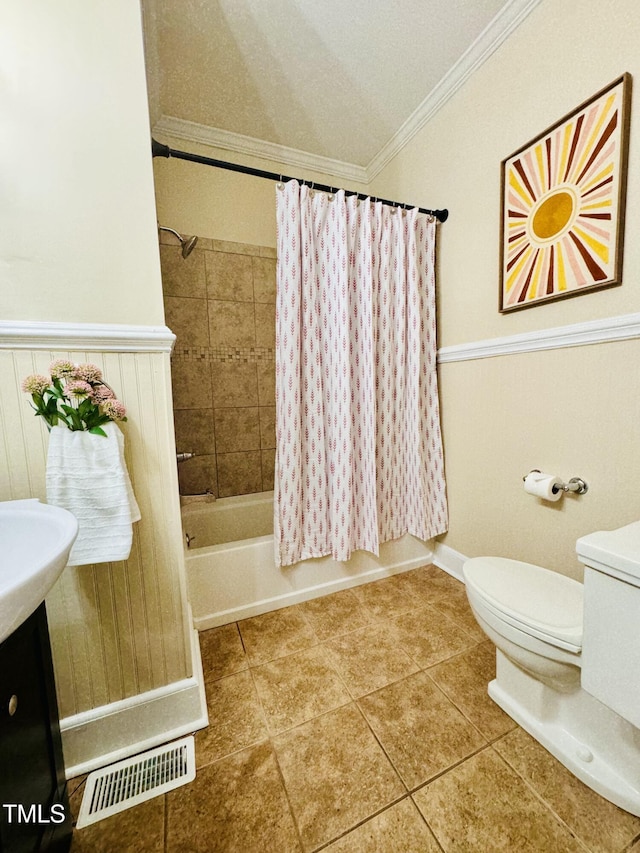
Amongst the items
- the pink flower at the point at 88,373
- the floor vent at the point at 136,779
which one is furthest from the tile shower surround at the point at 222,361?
the floor vent at the point at 136,779

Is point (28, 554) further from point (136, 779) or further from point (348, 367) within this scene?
point (348, 367)

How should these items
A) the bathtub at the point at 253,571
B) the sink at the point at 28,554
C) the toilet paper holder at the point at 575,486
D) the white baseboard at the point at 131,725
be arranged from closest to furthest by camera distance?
the sink at the point at 28,554
the white baseboard at the point at 131,725
the toilet paper holder at the point at 575,486
the bathtub at the point at 253,571

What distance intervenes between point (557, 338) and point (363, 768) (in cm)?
156

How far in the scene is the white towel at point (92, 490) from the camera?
0.78 meters

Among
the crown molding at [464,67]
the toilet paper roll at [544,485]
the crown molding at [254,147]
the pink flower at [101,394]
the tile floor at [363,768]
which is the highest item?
the crown molding at [254,147]

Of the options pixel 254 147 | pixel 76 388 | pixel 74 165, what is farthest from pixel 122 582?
pixel 254 147

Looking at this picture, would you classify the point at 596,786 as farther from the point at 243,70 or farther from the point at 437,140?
the point at 243,70

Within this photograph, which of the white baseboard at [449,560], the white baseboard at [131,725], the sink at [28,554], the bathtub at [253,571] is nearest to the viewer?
the sink at [28,554]

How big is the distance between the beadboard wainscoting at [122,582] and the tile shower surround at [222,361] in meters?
1.18

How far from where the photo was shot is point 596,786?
0.86 meters

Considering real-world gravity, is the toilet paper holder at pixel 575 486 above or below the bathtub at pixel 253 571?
above

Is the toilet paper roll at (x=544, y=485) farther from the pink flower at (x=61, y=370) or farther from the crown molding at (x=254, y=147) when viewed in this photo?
the crown molding at (x=254, y=147)

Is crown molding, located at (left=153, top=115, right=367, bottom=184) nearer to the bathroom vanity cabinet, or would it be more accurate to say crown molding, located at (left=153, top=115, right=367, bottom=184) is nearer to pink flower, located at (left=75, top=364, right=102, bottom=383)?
pink flower, located at (left=75, top=364, right=102, bottom=383)

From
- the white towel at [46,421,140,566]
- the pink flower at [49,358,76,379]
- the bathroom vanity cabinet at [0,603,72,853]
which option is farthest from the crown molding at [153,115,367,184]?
the bathroom vanity cabinet at [0,603,72,853]
